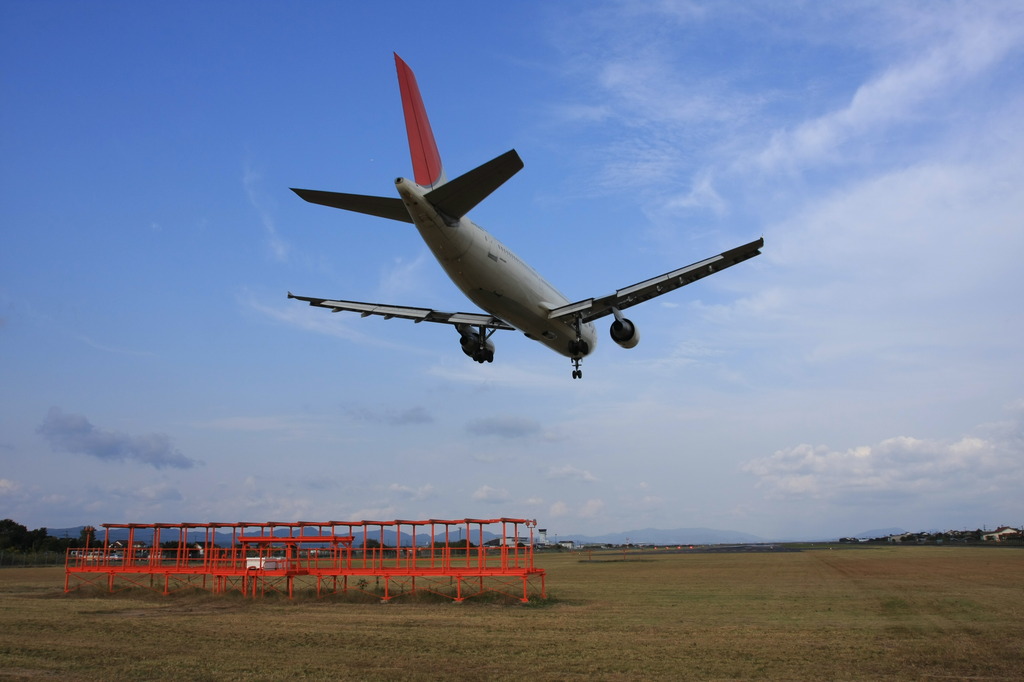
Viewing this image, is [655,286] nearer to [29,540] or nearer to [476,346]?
[476,346]

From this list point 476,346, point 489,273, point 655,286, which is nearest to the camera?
point 489,273

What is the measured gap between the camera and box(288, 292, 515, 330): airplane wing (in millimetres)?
31000

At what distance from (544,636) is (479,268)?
1266cm

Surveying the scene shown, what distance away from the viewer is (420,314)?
3197cm

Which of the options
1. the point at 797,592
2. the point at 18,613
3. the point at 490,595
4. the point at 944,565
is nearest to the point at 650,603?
the point at 490,595

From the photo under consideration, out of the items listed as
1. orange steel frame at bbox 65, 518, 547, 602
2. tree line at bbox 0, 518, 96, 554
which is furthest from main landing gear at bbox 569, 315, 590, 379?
tree line at bbox 0, 518, 96, 554

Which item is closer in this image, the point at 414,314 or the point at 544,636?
the point at 544,636

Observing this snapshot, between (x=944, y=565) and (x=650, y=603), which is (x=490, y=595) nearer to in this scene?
(x=650, y=603)

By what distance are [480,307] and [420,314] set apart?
3879mm

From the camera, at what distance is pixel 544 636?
19.6 m

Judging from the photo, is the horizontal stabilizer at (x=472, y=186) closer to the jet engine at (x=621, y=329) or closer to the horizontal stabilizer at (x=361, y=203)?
the horizontal stabilizer at (x=361, y=203)

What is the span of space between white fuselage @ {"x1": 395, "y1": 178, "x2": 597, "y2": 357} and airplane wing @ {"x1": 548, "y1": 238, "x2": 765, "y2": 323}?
1050mm

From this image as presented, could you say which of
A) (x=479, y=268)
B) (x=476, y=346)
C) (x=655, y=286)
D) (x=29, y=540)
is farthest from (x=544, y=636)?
(x=29, y=540)

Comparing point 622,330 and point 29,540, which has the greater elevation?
point 622,330
